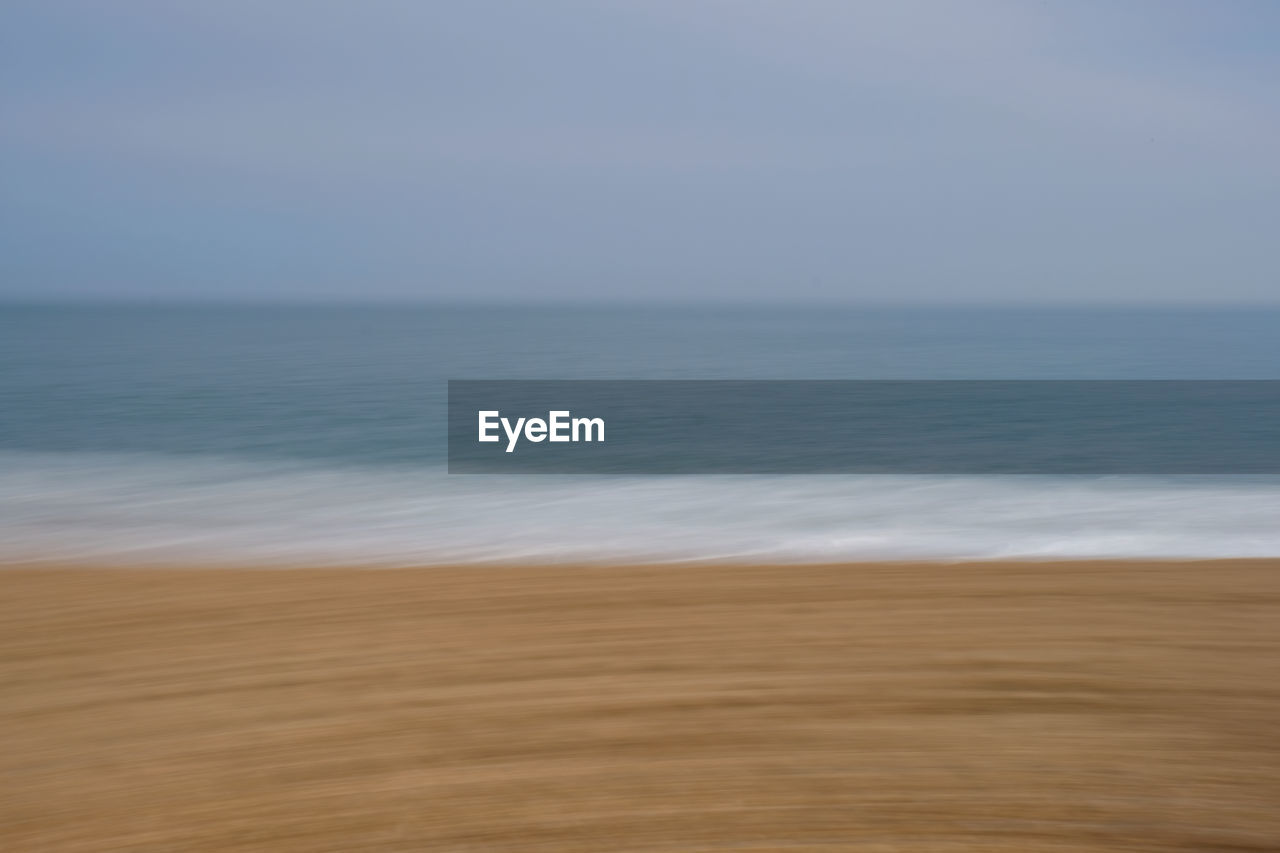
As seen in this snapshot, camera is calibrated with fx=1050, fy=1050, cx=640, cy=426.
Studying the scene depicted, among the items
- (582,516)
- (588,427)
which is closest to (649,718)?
(582,516)

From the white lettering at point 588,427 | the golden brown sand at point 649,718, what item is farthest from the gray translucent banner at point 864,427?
the golden brown sand at point 649,718

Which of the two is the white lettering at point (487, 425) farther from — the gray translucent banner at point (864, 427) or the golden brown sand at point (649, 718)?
the golden brown sand at point (649, 718)

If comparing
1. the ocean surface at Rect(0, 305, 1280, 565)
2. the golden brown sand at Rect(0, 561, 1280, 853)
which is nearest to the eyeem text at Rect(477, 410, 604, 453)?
the ocean surface at Rect(0, 305, 1280, 565)

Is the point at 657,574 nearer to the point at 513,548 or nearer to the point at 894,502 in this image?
the point at 513,548

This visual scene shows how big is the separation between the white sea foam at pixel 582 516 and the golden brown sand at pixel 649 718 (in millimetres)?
1773

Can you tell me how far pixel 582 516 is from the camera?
19.3 ft

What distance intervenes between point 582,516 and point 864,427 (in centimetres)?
598

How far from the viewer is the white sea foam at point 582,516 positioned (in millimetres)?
4910

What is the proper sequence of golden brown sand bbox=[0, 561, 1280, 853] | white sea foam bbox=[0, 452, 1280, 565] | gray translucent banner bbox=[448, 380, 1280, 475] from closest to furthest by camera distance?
golden brown sand bbox=[0, 561, 1280, 853] < white sea foam bbox=[0, 452, 1280, 565] < gray translucent banner bbox=[448, 380, 1280, 475]

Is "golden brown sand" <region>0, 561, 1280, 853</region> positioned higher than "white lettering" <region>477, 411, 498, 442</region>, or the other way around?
"golden brown sand" <region>0, 561, 1280, 853</region>

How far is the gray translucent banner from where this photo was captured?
8.64 metres

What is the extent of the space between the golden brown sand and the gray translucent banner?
5.04 m

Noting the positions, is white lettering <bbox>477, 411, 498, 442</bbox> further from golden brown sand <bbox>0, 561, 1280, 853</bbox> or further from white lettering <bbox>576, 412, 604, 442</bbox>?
golden brown sand <bbox>0, 561, 1280, 853</bbox>

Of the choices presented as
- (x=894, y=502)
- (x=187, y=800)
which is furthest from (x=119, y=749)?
(x=894, y=502)
